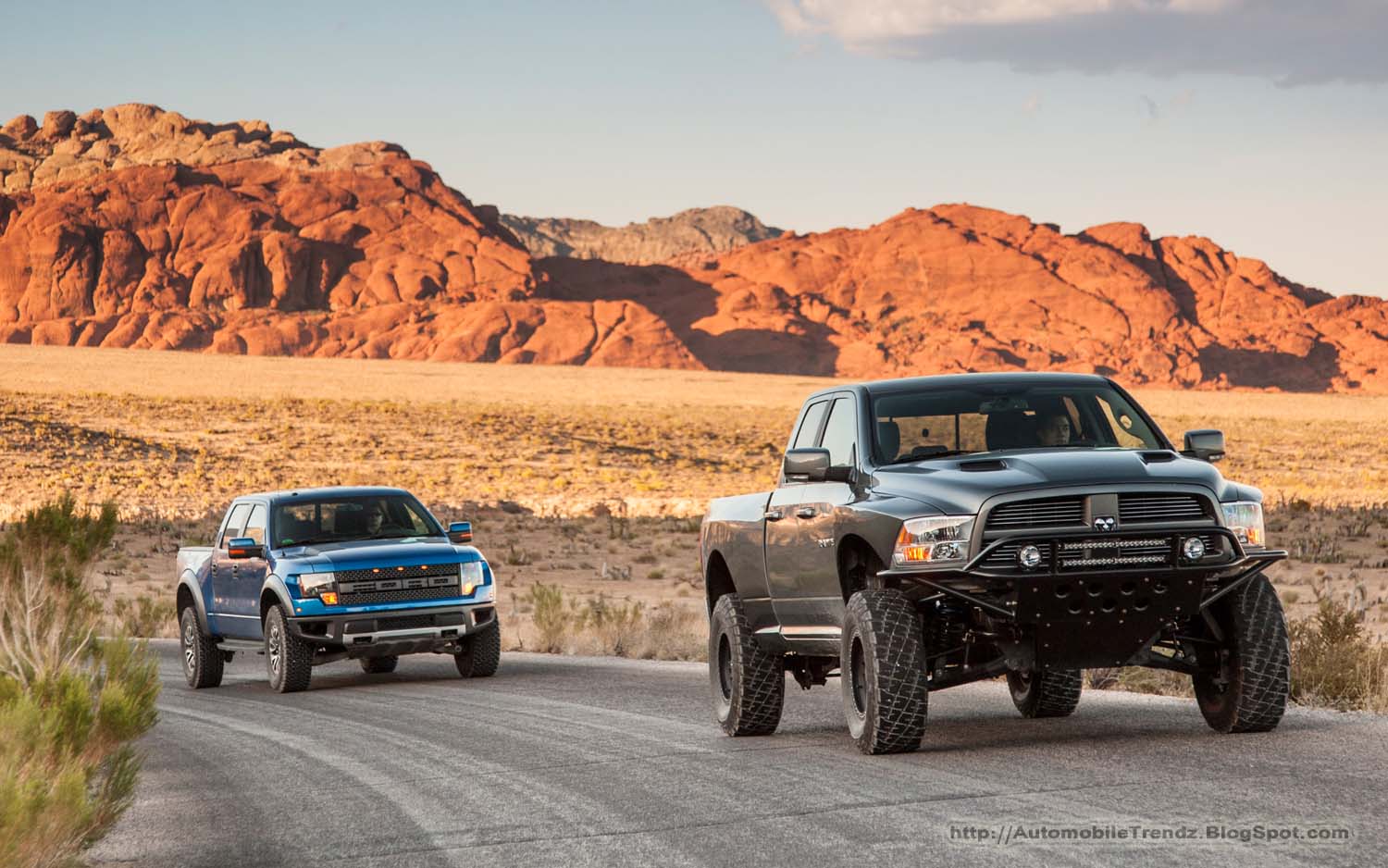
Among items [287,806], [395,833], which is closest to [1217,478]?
[395,833]

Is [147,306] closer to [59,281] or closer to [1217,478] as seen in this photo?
[59,281]

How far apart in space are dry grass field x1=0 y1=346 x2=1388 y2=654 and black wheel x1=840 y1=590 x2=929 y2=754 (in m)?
11.9

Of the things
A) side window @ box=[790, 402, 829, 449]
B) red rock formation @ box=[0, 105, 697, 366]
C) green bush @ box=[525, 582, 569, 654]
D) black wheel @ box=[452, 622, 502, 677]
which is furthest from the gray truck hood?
red rock formation @ box=[0, 105, 697, 366]

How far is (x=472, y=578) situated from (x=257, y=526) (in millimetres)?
2670

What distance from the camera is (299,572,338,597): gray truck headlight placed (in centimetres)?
1700

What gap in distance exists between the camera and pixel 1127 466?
30.9ft

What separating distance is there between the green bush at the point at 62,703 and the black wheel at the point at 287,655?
236cm

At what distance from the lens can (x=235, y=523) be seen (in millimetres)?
19359

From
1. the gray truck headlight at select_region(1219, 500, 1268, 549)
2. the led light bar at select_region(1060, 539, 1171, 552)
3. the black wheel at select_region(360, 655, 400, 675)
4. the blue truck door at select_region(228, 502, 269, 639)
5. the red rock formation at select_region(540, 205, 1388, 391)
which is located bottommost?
the black wheel at select_region(360, 655, 400, 675)

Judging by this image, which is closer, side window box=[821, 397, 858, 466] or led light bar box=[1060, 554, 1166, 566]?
led light bar box=[1060, 554, 1166, 566]

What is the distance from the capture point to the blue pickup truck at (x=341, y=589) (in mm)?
17016

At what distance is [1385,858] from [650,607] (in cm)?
2331

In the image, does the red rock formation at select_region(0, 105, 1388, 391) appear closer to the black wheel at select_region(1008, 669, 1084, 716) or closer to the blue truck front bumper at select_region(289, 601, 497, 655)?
the blue truck front bumper at select_region(289, 601, 497, 655)

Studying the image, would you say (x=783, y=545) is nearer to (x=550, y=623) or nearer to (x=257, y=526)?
(x=257, y=526)
